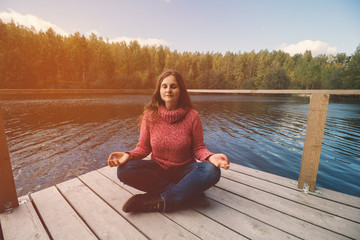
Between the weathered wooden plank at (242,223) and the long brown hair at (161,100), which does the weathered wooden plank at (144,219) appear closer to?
the weathered wooden plank at (242,223)

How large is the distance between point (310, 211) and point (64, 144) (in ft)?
27.8

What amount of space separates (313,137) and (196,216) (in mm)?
1720

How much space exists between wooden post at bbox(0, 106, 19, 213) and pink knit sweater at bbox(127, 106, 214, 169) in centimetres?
116

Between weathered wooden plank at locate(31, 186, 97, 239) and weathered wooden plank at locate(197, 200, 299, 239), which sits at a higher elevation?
weathered wooden plank at locate(31, 186, 97, 239)

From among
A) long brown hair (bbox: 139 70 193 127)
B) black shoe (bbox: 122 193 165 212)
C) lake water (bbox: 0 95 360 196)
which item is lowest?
lake water (bbox: 0 95 360 196)

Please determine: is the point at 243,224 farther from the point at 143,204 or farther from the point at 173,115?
the point at 173,115

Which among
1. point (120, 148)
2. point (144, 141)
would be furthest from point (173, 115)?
point (120, 148)

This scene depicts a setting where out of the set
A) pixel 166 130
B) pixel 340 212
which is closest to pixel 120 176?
pixel 166 130

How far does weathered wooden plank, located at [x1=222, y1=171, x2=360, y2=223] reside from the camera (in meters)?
1.85

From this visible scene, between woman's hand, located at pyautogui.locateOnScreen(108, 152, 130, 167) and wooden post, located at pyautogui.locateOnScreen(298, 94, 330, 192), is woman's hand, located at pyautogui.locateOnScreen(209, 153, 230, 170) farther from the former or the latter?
wooden post, located at pyautogui.locateOnScreen(298, 94, 330, 192)

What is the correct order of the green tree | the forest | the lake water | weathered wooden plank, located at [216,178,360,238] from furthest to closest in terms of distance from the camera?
the green tree → the forest → the lake water → weathered wooden plank, located at [216,178,360,238]

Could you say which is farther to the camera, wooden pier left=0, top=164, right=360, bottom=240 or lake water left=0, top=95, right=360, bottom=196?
lake water left=0, top=95, right=360, bottom=196

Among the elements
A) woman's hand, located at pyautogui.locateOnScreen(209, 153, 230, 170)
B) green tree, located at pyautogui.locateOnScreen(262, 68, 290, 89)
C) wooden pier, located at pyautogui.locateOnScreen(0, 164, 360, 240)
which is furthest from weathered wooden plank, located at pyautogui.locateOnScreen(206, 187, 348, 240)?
green tree, located at pyautogui.locateOnScreen(262, 68, 290, 89)

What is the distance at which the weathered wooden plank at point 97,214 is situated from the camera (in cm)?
156
